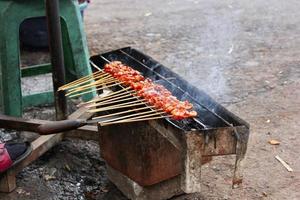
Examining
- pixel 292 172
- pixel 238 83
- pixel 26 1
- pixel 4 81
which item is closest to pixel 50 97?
pixel 4 81

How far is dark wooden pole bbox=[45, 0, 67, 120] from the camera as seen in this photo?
12.8 ft

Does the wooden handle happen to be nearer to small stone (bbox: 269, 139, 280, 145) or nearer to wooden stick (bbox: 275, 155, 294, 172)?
wooden stick (bbox: 275, 155, 294, 172)

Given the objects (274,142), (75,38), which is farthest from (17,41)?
(274,142)

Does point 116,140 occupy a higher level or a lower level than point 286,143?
higher

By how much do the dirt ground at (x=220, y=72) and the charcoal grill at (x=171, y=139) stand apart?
48 centimetres

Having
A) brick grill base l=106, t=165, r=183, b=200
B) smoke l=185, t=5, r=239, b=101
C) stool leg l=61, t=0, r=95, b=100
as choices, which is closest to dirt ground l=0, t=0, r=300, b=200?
smoke l=185, t=5, r=239, b=101

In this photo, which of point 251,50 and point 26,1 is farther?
point 251,50

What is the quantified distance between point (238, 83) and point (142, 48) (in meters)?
1.87

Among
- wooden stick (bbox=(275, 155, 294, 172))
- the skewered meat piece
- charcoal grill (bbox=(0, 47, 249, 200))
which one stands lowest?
wooden stick (bbox=(275, 155, 294, 172))

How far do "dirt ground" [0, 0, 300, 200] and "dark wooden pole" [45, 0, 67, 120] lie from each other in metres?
0.50

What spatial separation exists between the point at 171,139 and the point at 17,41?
227cm

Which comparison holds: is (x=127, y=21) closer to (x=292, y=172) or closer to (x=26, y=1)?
(x=26, y=1)

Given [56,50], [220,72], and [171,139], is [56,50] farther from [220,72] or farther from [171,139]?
[220,72]

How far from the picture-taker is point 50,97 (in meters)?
5.43
